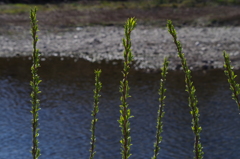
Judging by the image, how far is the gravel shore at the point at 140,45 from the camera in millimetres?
27617

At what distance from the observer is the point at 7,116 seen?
707 inches

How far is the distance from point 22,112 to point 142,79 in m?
6.75

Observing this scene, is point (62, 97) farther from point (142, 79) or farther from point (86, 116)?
point (142, 79)

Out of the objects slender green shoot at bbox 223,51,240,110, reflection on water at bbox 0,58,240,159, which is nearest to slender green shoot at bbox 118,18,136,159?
slender green shoot at bbox 223,51,240,110

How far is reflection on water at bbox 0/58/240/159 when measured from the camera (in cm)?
1525

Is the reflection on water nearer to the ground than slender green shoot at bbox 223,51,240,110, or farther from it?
nearer to the ground

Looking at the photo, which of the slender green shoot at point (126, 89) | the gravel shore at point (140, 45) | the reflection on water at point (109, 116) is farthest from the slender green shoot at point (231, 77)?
the gravel shore at point (140, 45)

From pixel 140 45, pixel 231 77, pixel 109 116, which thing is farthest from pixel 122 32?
pixel 231 77

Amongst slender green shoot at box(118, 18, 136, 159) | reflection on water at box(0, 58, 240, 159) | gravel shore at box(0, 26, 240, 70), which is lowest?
reflection on water at box(0, 58, 240, 159)

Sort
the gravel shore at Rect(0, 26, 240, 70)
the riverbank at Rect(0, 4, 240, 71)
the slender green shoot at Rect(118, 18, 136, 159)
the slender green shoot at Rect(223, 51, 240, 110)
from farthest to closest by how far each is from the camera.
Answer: the riverbank at Rect(0, 4, 240, 71), the gravel shore at Rect(0, 26, 240, 70), the slender green shoot at Rect(223, 51, 240, 110), the slender green shoot at Rect(118, 18, 136, 159)

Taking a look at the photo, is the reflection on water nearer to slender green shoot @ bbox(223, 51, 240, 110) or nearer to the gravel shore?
the gravel shore

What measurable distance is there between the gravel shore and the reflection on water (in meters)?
2.87

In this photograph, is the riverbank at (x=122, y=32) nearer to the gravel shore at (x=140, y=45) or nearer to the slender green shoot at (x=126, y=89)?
the gravel shore at (x=140, y=45)

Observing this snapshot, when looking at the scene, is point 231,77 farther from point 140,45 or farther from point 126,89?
point 140,45
